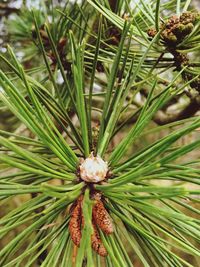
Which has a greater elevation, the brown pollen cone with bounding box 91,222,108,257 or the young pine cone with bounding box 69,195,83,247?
the young pine cone with bounding box 69,195,83,247

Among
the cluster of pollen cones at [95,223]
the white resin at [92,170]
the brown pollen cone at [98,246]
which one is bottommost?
the brown pollen cone at [98,246]

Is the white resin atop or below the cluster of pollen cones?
atop

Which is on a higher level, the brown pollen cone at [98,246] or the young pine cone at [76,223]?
the young pine cone at [76,223]

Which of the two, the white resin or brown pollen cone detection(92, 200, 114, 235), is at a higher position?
the white resin

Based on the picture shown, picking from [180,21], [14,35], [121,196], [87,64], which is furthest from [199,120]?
[14,35]

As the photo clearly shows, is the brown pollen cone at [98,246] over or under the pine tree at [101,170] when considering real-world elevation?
under

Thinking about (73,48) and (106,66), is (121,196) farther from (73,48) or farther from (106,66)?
(106,66)

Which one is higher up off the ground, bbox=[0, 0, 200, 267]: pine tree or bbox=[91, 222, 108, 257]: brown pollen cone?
bbox=[0, 0, 200, 267]: pine tree

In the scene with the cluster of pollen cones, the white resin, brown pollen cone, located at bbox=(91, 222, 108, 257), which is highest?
the white resin
